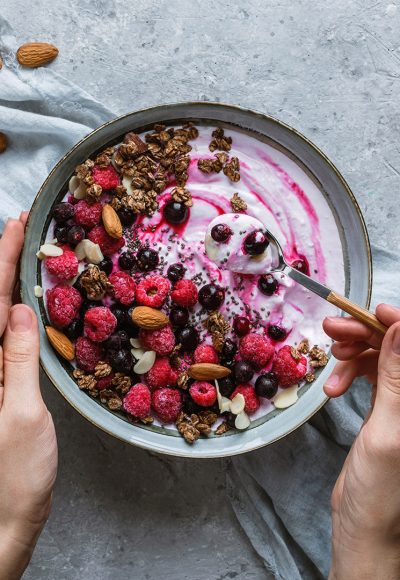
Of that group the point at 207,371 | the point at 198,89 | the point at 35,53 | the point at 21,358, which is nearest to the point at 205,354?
the point at 207,371

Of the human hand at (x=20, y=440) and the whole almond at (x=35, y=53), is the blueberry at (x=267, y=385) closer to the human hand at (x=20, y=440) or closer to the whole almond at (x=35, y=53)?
the human hand at (x=20, y=440)

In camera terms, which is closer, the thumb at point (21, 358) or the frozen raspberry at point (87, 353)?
the thumb at point (21, 358)

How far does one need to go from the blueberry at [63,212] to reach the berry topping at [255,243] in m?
0.34

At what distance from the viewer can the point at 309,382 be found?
136 centimetres

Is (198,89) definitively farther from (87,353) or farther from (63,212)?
(87,353)

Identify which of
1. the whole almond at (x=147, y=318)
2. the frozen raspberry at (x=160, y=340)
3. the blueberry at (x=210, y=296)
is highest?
the blueberry at (x=210, y=296)

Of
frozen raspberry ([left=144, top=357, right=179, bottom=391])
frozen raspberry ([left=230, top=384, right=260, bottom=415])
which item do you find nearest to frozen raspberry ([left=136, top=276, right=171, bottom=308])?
frozen raspberry ([left=144, top=357, right=179, bottom=391])

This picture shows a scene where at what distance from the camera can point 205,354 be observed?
1.32 meters

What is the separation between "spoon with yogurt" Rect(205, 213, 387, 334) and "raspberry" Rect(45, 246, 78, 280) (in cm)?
26

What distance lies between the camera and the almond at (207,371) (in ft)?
4.31

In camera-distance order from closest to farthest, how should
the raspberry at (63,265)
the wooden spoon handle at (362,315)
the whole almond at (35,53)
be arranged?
the wooden spoon handle at (362,315) < the raspberry at (63,265) < the whole almond at (35,53)

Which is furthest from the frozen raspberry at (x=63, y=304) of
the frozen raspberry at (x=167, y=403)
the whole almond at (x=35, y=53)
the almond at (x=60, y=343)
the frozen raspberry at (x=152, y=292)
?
the whole almond at (x=35, y=53)

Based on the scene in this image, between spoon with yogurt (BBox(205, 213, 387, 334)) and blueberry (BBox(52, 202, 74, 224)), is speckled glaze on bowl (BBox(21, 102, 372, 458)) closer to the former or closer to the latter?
blueberry (BBox(52, 202, 74, 224))

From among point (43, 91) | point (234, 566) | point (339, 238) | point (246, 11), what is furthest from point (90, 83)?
point (234, 566)
